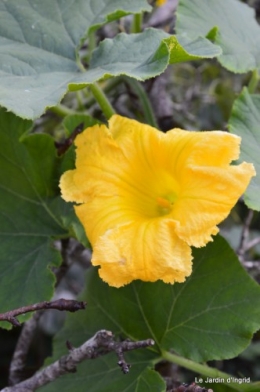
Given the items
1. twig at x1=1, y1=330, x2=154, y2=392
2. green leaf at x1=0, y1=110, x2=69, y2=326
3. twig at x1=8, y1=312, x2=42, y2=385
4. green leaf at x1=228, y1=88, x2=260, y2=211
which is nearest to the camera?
twig at x1=1, y1=330, x2=154, y2=392

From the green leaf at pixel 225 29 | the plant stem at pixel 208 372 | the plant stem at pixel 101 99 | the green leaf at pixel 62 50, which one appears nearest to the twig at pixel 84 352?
the plant stem at pixel 208 372

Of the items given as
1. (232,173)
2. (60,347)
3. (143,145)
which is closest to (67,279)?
(60,347)

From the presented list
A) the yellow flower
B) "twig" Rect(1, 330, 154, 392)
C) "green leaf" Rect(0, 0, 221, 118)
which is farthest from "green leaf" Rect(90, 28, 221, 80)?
"twig" Rect(1, 330, 154, 392)

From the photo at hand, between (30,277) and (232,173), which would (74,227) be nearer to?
(30,277)

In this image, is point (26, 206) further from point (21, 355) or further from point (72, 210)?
point (21, 355)

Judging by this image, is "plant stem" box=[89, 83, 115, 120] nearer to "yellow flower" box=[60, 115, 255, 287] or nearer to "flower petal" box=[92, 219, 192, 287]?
"yellow flower" box=[60, 115, 255, 287]

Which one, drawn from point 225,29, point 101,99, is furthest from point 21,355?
point 225,29
